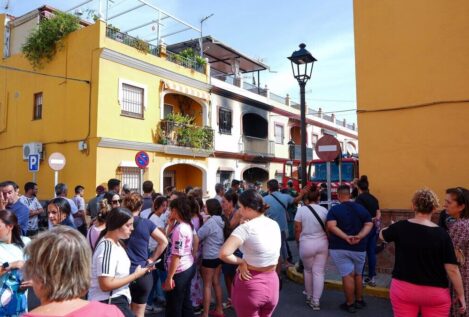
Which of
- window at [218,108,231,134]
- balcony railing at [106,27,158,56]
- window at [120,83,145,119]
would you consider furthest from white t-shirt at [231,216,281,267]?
window at [218,108,231,134]

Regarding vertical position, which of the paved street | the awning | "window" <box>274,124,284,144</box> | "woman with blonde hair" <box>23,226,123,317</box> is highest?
the awning

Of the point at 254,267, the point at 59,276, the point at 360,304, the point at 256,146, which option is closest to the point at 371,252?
the point at 360,304

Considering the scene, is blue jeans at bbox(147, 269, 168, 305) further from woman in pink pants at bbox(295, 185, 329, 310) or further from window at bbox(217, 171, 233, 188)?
window at bbox(217, 171, 233, 188)

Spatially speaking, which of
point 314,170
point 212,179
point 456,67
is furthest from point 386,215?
point 212,179

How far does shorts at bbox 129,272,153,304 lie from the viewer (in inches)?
146

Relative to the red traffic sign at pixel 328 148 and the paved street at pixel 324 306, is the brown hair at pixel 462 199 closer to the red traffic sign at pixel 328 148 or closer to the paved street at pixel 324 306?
the paved street at pixel 324 306

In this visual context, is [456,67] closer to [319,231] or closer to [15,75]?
[319,231]

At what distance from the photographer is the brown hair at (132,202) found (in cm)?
420

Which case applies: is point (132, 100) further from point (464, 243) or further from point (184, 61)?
point (464, 243)

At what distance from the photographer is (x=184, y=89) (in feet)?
56.4

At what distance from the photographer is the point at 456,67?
6.98 m

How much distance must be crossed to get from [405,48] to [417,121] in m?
1.50

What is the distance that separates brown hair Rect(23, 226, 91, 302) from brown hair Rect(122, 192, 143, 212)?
251 cm

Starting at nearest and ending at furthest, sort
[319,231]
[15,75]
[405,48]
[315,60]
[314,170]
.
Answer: [319,231]
[405,48]
[315,60]
[314,170]
[15,75]
